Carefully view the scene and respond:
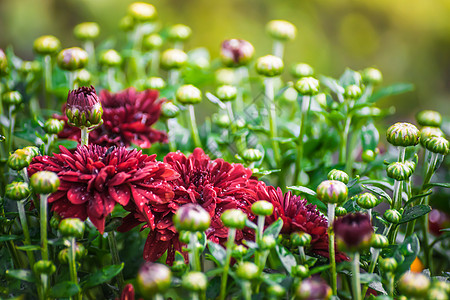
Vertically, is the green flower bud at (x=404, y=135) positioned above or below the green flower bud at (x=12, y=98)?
above

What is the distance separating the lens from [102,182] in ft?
1.89

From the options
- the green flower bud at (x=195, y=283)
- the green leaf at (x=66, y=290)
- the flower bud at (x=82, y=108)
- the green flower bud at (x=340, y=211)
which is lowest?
the green leaf at (x=66, y=290)

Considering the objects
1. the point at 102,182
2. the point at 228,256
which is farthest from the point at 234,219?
the point at 102,182

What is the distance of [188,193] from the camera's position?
61cm

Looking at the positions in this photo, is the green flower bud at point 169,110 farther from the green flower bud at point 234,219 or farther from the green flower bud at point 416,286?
the green flower bud at point 416,286

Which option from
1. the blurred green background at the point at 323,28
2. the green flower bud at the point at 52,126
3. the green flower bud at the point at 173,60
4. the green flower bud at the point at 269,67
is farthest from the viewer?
the blurred green background at the point at 323,28

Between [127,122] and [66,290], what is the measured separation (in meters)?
0.31

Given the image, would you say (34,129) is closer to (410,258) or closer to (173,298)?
(173,298)

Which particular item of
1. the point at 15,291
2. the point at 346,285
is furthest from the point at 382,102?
the point at 15,291

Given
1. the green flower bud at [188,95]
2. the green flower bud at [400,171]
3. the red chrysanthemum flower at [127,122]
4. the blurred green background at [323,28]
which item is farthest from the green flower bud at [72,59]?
the blurred green background at [323,28]

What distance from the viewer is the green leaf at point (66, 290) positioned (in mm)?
540

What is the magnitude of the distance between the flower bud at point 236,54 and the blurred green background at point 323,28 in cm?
109

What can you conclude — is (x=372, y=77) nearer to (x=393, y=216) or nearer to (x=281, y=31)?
(x=281, y=31)

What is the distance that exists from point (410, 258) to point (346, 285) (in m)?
0.16
